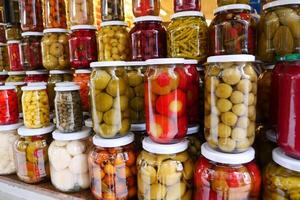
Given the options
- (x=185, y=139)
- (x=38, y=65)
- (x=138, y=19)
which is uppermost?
(x=138, y=19)

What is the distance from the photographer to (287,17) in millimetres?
635

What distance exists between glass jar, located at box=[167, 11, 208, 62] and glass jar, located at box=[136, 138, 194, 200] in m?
0.26

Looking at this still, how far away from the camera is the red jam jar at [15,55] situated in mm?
1154

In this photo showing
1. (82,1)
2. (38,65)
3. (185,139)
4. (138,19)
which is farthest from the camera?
(38,65)

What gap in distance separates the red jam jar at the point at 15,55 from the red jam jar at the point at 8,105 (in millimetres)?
221

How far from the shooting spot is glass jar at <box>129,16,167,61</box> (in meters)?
0.85

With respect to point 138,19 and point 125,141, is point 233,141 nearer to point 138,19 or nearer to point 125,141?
point 125,141

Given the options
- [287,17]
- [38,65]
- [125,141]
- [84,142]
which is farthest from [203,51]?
[38,65]

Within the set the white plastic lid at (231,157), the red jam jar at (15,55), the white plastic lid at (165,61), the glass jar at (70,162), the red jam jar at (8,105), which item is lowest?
the glass jar at (70,162)

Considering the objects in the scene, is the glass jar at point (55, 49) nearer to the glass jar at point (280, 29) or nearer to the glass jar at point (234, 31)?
the glass jar at point (234, 31)

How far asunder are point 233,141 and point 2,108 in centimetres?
81

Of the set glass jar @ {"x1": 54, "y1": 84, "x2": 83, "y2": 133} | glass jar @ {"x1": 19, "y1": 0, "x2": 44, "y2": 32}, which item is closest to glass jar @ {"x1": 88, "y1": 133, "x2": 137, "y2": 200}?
glass jar @ {"x1": 54, "y1": 84, "x2": 83, "y2": 133}

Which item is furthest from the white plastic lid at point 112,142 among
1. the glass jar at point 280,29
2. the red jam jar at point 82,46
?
the glass jar at point 280,29

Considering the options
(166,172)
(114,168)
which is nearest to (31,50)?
(114,168)
